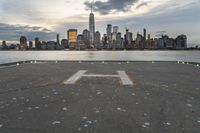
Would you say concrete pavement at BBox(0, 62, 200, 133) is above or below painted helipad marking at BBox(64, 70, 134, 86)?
above

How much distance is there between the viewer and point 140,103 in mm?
8812

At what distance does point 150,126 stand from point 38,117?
301 centimetres

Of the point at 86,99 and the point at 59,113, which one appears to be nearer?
the point at 59,113

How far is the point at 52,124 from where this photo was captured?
21.0 feet

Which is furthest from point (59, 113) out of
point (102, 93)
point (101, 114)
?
point (102, 93)

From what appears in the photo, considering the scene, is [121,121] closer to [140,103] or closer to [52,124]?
[52,124]

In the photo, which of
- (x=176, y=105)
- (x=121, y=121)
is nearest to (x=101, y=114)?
(x=121, y=121)

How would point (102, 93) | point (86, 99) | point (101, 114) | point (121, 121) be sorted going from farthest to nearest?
point (102, 93)
point (86, 99)
point (101, 114)
point (121, 121)

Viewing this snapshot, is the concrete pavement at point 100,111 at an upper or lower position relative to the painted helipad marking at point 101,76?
upper

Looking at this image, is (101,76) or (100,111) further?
(101,76)

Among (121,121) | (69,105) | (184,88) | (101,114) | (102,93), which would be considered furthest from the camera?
(184,88)

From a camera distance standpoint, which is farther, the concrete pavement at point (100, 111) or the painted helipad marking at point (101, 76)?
the painted helipad marking at point (101, 76)

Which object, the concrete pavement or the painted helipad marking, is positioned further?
the painted helipad marking

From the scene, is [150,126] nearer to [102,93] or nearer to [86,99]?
[86,99]
